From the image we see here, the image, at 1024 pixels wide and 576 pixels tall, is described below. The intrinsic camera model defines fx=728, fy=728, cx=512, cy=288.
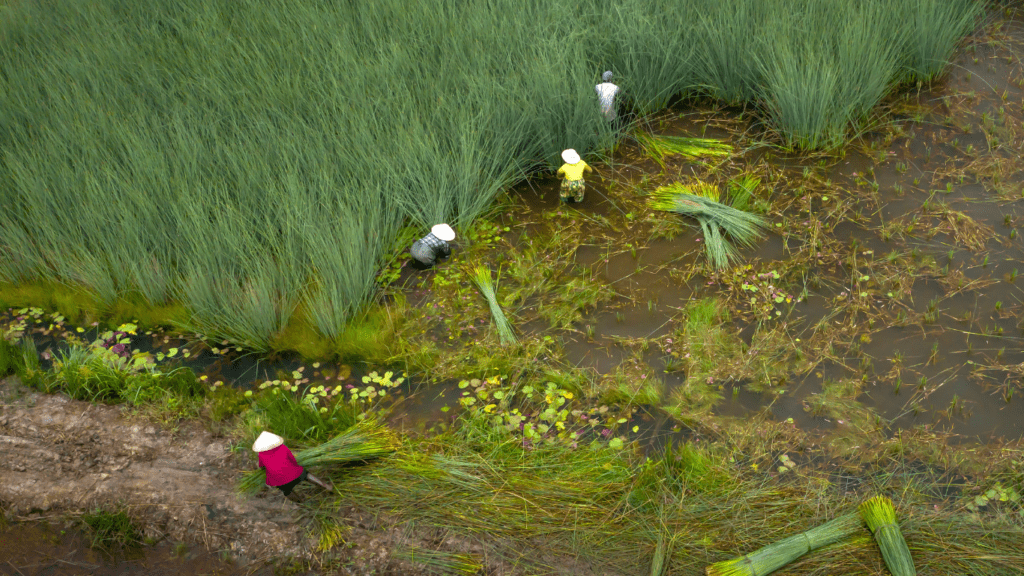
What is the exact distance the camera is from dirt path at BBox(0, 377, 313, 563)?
8.31 feet

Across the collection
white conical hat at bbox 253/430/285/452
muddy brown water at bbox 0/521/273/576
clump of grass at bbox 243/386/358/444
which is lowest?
muddy brown water at bbox 0/521/273/576

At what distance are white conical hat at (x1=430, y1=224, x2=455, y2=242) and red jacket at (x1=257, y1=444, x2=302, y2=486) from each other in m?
1.38

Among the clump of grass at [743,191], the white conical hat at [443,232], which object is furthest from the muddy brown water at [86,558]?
the clump of grass at [743,191]

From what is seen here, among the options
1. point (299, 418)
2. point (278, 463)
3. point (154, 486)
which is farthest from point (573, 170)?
point (154, 486)

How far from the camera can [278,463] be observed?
90.7 inches

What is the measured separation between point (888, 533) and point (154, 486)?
8.25 ft

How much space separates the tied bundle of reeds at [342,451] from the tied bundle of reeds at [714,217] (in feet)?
5.72

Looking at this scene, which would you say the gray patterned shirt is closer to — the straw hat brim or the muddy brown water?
the straw hat brim

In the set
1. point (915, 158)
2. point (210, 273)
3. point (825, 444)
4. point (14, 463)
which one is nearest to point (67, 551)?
point (14, 463)

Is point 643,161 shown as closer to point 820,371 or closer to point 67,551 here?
point 820,371

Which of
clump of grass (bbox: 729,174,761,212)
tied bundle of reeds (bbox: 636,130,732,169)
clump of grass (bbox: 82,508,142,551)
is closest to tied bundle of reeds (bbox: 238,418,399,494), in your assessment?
clump of grass (bbox: 82,508,142,551)

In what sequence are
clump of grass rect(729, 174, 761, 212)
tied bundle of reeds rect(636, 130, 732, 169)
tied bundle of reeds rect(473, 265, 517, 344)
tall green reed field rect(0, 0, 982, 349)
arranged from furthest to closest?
tied bundle of reeds rect(636, 130, 732, 169), clump of grass rect(729, 174, 761, 212), tall green reed field rect(0, 0, 982, 349), tied bundle of reeds rect(473, 265, 517, 344)

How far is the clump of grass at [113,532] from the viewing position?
2574 mm

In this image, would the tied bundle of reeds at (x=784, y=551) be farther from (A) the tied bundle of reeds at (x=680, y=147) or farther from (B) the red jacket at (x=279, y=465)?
(A) the tied bundle of reeds at (x=680, y=147)
